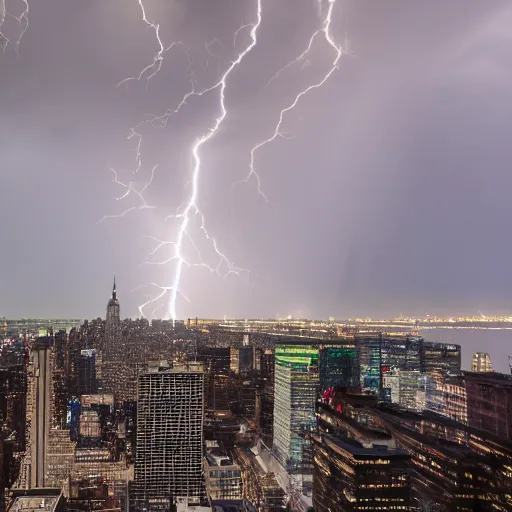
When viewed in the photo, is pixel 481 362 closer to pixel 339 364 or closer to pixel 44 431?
pixel 339 364

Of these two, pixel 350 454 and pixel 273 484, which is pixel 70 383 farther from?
pixel 350 454

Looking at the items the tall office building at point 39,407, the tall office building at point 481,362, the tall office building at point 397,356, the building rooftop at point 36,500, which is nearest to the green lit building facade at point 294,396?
the tall office building at point 397,356

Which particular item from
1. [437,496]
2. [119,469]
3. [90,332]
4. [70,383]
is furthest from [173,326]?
[437,496]

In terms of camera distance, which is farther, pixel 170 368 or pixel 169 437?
pixel 170 368

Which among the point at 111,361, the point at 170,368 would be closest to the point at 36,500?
the point at 170,368

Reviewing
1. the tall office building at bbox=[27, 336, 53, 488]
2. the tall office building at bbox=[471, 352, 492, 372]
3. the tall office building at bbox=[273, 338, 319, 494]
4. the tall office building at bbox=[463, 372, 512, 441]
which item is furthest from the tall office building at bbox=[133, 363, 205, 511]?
the tall office building at bbox=[471, 352, 492, 372]

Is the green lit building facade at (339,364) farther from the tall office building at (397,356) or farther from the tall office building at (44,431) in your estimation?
the tall office building at (44,431)

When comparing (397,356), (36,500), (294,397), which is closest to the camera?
(36,500)
